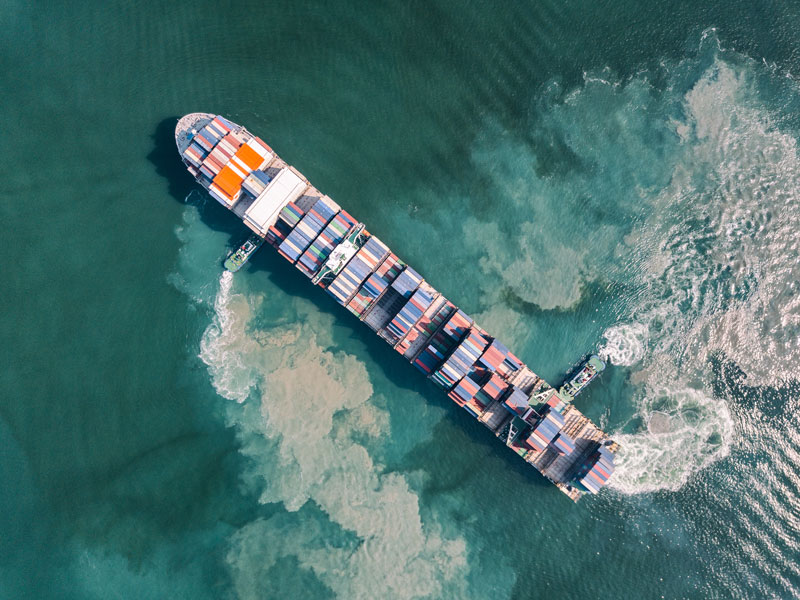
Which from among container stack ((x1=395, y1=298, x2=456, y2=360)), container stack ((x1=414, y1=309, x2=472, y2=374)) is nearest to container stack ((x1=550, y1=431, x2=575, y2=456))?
container stack ((x1=414, y1=309, x2=472, y2=374))

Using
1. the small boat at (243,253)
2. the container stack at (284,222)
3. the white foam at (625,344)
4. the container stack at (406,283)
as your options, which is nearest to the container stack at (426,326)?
the container stack at (406,283)

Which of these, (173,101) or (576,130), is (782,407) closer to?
(576,130)

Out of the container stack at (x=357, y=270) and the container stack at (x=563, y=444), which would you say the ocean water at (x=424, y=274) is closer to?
the container stack at (x=357, y=270)

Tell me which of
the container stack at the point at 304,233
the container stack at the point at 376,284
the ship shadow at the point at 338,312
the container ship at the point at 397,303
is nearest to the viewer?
the container ship at the point at 397,303

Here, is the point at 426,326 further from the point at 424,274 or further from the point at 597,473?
the point at 597,473

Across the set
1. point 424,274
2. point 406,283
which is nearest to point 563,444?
point 424,274

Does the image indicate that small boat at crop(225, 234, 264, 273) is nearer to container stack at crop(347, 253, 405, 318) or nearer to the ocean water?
the ocean water
